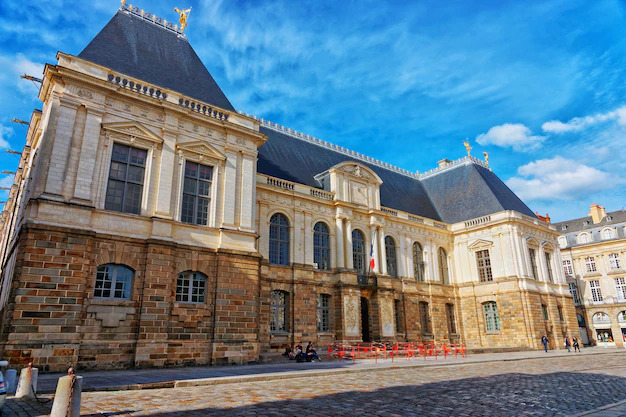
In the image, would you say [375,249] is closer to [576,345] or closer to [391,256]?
[391,256]

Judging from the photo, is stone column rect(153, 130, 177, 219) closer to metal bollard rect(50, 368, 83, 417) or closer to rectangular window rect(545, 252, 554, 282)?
metal bollard rect(50, 368, 83, 417)

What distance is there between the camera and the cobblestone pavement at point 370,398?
6.93m

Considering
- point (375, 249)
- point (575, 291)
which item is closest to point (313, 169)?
point (375, 249)

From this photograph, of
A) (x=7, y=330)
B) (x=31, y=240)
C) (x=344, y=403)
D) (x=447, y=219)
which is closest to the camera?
(x=344, y=403)

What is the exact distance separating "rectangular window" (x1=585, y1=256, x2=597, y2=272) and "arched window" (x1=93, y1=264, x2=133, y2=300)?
46.0 m

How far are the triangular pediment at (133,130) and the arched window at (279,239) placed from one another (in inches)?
340

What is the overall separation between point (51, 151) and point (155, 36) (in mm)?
8922

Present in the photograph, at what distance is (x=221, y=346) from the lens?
15742 mm

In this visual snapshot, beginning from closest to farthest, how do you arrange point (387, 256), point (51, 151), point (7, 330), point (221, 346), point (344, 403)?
point (344, 403)
point (7, 330)
point (51, 151)
point (221, 346)
point (387, 256)

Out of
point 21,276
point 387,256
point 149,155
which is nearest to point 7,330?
point 21,276

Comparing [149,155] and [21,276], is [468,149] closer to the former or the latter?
[149,155]

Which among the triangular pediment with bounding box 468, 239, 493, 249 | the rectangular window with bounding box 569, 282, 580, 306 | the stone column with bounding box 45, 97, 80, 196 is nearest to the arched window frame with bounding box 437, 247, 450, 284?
the triangular pediment with bounding box 468, 239, 493, 249

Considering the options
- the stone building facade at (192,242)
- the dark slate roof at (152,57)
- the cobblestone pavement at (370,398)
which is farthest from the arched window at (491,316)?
the dark slate roof at (152,57)

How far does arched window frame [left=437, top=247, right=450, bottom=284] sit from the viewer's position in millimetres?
31828
